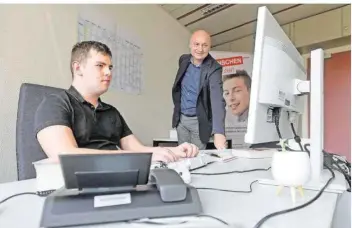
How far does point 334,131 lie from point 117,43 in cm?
264

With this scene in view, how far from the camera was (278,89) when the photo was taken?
0.81 m

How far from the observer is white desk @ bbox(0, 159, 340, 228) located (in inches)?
19.1

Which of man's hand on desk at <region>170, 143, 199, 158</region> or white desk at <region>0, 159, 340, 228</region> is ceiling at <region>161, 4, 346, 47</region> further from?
white desk at <region>0, 159, 340, 228</region>

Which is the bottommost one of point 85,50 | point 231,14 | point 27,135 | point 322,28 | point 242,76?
point 27,135

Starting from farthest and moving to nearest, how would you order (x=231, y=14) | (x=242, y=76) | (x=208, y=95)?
(x=242, y=76)
(x=231, y=14)
(x=208, y=95)

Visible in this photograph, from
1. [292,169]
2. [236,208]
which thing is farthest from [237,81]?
[236,208]

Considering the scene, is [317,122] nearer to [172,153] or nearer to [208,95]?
[172,153]

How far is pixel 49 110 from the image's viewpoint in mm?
1113

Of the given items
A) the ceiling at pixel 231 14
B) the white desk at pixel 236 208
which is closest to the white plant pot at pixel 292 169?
the white desk at pixel 236 208

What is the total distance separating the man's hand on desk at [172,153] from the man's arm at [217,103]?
59cm

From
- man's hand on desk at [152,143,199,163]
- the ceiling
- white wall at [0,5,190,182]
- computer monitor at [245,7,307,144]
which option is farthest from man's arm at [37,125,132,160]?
the ceiling

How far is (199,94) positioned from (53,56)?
3.25ft

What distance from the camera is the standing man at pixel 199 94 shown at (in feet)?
6.61

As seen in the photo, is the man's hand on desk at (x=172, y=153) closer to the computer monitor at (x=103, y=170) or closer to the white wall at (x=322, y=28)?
the computer monitor at (x=103, y=170)
